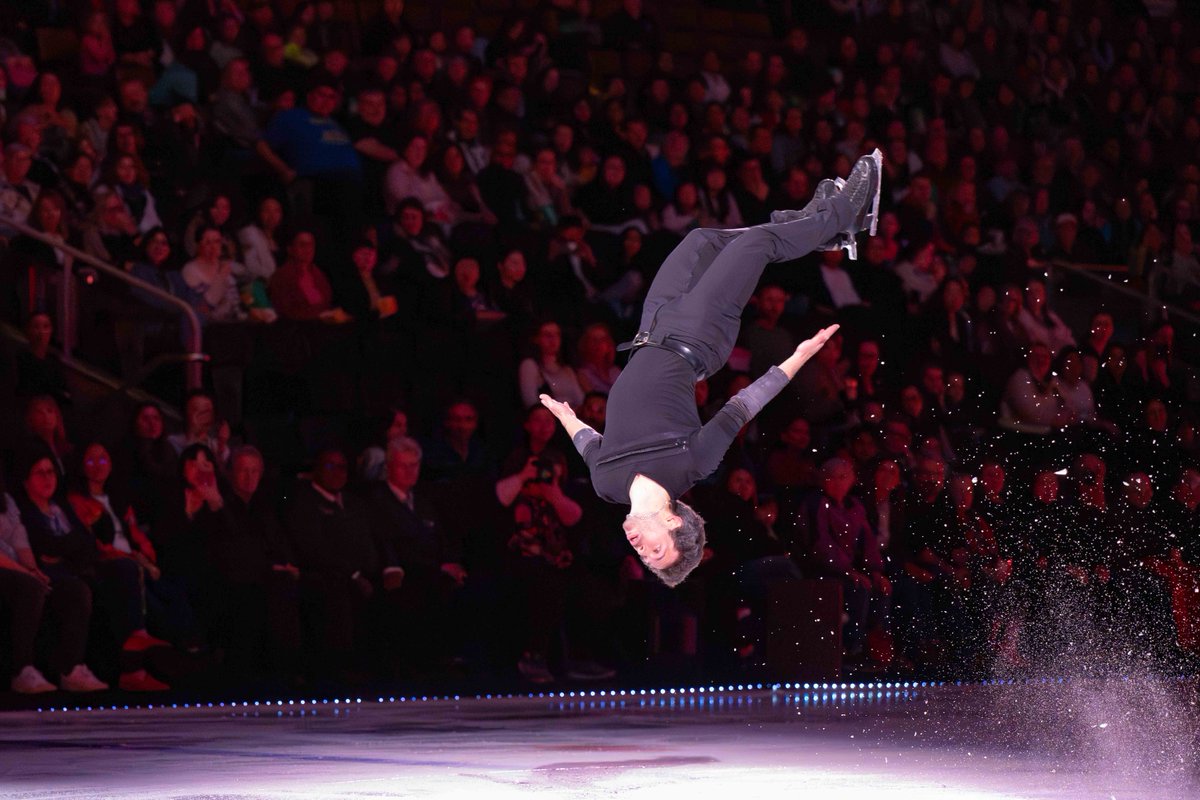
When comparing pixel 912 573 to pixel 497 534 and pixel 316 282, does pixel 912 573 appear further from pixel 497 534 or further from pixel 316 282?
pixel 316 282

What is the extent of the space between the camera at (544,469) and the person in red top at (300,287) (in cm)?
161

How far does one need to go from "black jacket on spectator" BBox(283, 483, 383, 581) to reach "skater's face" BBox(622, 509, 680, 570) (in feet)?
11.4

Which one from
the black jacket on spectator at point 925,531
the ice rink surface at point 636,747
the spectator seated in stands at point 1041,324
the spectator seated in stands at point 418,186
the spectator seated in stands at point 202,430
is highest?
the spectator seated in stands at point 418,186

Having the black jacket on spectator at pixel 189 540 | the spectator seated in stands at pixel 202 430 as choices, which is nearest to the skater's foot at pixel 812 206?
the black jacket on spectator at pixel 189 540

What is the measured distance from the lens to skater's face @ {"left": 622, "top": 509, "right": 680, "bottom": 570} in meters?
6.02

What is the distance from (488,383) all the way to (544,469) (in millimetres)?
1123

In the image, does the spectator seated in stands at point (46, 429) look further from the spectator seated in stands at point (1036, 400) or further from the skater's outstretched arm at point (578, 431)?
the spectator seated in stands at point (1036, 400)

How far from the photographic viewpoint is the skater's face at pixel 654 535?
237 inches

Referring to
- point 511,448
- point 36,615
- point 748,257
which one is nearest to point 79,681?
point 36,615

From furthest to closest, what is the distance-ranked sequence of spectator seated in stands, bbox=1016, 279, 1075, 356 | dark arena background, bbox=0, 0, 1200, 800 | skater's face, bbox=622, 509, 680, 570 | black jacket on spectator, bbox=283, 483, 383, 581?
spectator seated in stands, bbox=1016, 279, 1075, 356 < black jacket on spectator, bbox=283, 483, 383, 581 < dark arena background, bbox=0, 0, 1200, 800 < skater's face, bbox=622, 509, 680, 570

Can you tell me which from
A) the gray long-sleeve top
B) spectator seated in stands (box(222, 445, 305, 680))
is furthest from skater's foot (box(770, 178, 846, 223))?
spectator seated in stands (box(222, 445, 305, 680))

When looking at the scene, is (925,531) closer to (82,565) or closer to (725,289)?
(725,289)

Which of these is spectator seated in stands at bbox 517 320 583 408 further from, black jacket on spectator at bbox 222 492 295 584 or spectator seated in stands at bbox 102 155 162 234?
spectator seated in stands at bbox 102 155 162 234

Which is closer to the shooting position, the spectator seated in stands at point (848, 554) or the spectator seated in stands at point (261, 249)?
Answer: the spectator seated in stands at point (848, 554)
